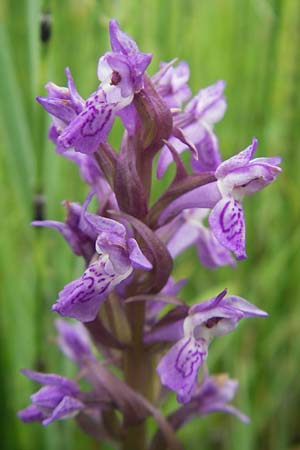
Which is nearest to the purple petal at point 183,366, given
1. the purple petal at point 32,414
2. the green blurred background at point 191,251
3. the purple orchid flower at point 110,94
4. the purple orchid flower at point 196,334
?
the purple orchid flower at point 196,334

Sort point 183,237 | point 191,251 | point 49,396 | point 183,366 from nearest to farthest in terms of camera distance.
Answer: point 183,366 → point 49,396 → point 183,237 → point 191,251

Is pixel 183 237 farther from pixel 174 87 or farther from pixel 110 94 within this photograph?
pixel 110 94

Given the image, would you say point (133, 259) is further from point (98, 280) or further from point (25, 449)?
point (25, 449)

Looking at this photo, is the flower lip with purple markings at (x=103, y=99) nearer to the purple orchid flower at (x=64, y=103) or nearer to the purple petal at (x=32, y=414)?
the purple orchid flower at (x=64, y=103)

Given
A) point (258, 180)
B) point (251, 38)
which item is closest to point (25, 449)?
point (258, 180)

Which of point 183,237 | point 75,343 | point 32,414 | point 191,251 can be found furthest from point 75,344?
point 191,251

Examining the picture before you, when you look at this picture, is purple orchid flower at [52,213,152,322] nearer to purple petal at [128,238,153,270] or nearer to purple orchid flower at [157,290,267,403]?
purple petal at [128,238,153,270]

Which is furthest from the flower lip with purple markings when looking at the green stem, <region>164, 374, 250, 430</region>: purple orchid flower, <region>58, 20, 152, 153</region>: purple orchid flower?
<region>164, 374, 250, 430</region>: purple orchid flower
